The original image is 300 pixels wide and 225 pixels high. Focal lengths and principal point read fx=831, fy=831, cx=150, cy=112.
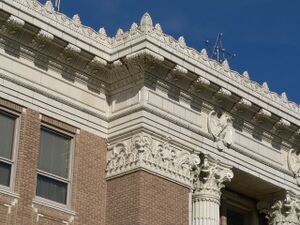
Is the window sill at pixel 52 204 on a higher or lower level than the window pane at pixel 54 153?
lower

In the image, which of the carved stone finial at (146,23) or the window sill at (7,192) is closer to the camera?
the window sill at (7,192)

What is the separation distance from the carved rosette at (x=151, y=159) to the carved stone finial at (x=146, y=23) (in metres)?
3.20

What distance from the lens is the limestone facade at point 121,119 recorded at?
2281 cm

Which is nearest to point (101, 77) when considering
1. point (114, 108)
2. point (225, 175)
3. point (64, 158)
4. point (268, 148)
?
point (114, 108)

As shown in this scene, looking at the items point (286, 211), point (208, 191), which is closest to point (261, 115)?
point (208, 191)

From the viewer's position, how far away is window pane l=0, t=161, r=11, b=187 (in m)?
22.1

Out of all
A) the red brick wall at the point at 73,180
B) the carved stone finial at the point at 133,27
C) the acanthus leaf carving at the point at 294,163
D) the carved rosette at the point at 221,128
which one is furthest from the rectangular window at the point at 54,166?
the acanthus leaf carving at the point at 294,163

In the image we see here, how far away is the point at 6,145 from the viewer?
22500 mm

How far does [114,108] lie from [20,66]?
135 inches

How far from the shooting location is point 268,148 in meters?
28.2

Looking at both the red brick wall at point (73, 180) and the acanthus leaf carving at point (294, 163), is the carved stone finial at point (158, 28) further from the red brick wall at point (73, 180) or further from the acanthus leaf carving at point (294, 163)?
the acanthus leaf carving at point (294, 163)

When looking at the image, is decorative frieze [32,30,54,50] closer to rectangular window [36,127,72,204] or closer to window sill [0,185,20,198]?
rectangular window [36,127,72,204]

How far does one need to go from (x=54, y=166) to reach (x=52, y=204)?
1.22 meters

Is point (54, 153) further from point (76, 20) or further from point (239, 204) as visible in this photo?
point (239, 204)
